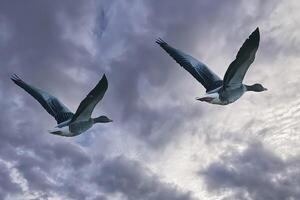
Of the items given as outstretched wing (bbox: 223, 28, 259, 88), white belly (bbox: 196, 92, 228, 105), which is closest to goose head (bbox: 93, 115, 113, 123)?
white belly (bbox: 196, 92, 228, 105)

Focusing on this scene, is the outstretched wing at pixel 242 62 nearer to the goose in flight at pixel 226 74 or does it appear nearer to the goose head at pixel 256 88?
the goose in flight at pixel 226 74

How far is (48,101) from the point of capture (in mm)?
41469

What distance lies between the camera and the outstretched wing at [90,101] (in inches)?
1264

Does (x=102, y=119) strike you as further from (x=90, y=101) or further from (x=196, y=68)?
(x=196, y=68)

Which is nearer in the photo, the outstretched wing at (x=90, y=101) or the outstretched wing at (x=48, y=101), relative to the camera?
the outstretched wing at (x=90, y=101)

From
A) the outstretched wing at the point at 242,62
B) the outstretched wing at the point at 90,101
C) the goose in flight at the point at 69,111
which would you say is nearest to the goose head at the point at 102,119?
the goose in flight at the point at 69,111

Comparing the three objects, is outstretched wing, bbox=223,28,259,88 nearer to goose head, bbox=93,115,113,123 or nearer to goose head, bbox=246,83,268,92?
goose head, bbox=246,83,268,92

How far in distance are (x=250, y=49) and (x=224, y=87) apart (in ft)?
12.9

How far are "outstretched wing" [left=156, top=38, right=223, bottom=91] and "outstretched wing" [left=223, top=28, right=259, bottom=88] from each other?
2.29 m

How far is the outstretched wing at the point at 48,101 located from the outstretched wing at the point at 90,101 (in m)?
3.88

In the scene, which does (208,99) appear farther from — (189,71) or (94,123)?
(94,123)

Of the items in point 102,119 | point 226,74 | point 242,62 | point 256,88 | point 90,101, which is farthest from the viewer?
point 102,119

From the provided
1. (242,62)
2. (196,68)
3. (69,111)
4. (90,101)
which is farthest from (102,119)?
(242,62)

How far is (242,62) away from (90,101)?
9.24 m
